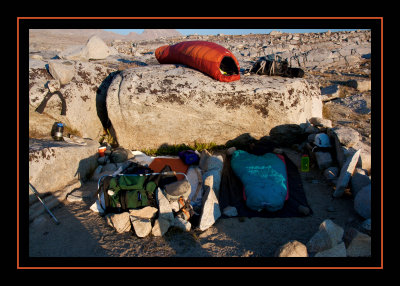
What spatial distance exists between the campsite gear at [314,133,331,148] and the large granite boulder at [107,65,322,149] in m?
0.74

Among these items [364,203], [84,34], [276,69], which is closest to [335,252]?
[364,203]

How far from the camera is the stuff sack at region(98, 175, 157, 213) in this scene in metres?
3.88

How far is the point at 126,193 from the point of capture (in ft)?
12.9

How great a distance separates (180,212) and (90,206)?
1.53 meters

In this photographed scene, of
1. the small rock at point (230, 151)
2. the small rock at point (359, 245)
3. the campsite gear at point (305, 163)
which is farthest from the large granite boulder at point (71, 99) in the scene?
the small rock at point (359, 245)

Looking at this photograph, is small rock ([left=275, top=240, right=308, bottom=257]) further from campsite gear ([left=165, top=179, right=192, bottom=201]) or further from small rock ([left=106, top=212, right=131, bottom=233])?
small rock ([left=106, top=212, right=131, bottom=233])

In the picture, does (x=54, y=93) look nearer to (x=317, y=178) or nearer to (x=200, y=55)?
(x=200, y=55)

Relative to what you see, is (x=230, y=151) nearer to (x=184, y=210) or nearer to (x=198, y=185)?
Answer: (x=198, y=185)

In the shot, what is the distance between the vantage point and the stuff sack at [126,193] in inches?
153

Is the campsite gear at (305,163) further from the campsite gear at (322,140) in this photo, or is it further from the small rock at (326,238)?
the small rock at (326,238)

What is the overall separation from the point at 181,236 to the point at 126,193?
1.11 meters

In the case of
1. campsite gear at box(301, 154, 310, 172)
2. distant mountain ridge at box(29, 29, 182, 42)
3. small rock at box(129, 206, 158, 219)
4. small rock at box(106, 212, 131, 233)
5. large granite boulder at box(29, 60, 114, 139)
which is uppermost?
distant mountain ridge at box(29, 29, 182, 42)

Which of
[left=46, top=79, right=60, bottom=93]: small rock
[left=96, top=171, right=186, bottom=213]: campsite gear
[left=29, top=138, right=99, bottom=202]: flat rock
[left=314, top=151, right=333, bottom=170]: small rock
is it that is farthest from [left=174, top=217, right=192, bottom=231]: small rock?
[left=46, top=79, right=60, bottom=93]: small rock
